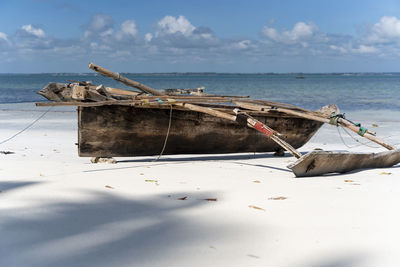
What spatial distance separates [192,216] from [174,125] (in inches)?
107

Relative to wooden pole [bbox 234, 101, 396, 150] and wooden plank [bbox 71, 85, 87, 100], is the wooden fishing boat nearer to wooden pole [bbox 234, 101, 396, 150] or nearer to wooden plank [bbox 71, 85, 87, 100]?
wooden plank [bbox 71, 85, 87, 100]

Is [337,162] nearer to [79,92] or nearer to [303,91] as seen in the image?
[79,92]

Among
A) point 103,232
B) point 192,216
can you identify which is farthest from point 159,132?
point 103,232

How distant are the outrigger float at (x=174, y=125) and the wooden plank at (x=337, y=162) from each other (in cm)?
1

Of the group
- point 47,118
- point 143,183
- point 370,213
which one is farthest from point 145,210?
point 47,118

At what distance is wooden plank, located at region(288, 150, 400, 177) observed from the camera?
14.2ft

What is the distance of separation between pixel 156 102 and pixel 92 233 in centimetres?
286

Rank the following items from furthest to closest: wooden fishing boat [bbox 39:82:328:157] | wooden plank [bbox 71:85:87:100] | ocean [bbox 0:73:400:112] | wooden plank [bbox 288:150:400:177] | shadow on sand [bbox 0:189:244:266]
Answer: ocean [bbox 0:73:400:112] → wooden fishing boat [bbox 39:82:328:157] → wooden plank [bbox 71:85:87:100] → wooden plank [bbox 288:150:400:177] → shadow on sand [bbox 0:189:244:266]

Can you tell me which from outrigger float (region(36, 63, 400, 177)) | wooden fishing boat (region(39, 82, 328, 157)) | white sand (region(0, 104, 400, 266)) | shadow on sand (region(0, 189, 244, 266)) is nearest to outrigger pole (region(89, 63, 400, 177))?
outrigger float (region(36, 63, 400, 177))

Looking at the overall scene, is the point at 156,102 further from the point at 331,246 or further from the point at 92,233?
the point at 331,246

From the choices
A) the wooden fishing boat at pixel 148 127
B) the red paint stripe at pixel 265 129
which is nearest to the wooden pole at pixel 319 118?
the wooden fishing boat at pixel 148 127

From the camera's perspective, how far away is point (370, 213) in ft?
10.4

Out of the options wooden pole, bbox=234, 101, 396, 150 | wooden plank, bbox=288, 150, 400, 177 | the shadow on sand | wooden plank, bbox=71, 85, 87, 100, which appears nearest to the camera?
the shadow on sand

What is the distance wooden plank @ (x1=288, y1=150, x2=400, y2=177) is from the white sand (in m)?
0.12
